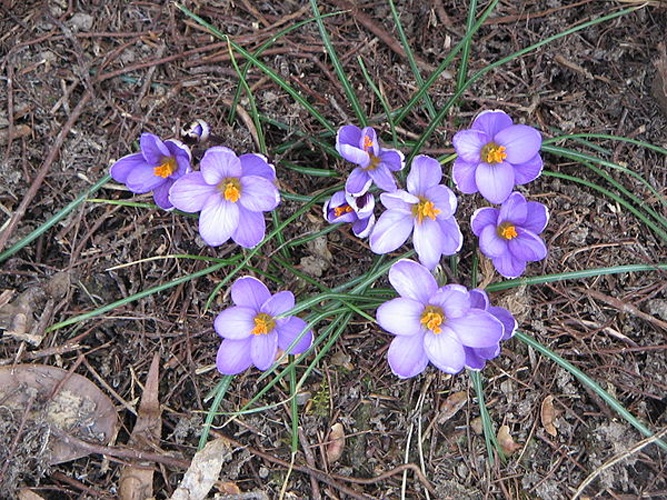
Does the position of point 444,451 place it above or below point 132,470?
below

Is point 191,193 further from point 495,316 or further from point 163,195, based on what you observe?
point 495,316

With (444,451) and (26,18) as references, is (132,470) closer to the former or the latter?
(444,451)

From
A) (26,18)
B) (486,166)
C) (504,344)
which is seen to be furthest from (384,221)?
(26,18)

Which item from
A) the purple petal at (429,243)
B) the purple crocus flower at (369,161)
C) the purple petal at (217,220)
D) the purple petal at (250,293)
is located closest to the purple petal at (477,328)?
the purple petal at (429,243)

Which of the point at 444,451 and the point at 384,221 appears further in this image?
the point at 444,451

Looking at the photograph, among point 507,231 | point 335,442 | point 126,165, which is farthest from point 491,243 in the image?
point 126,165

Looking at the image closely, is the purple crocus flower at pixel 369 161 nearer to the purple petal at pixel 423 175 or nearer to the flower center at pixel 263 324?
the purple petal at pixel 423 175
